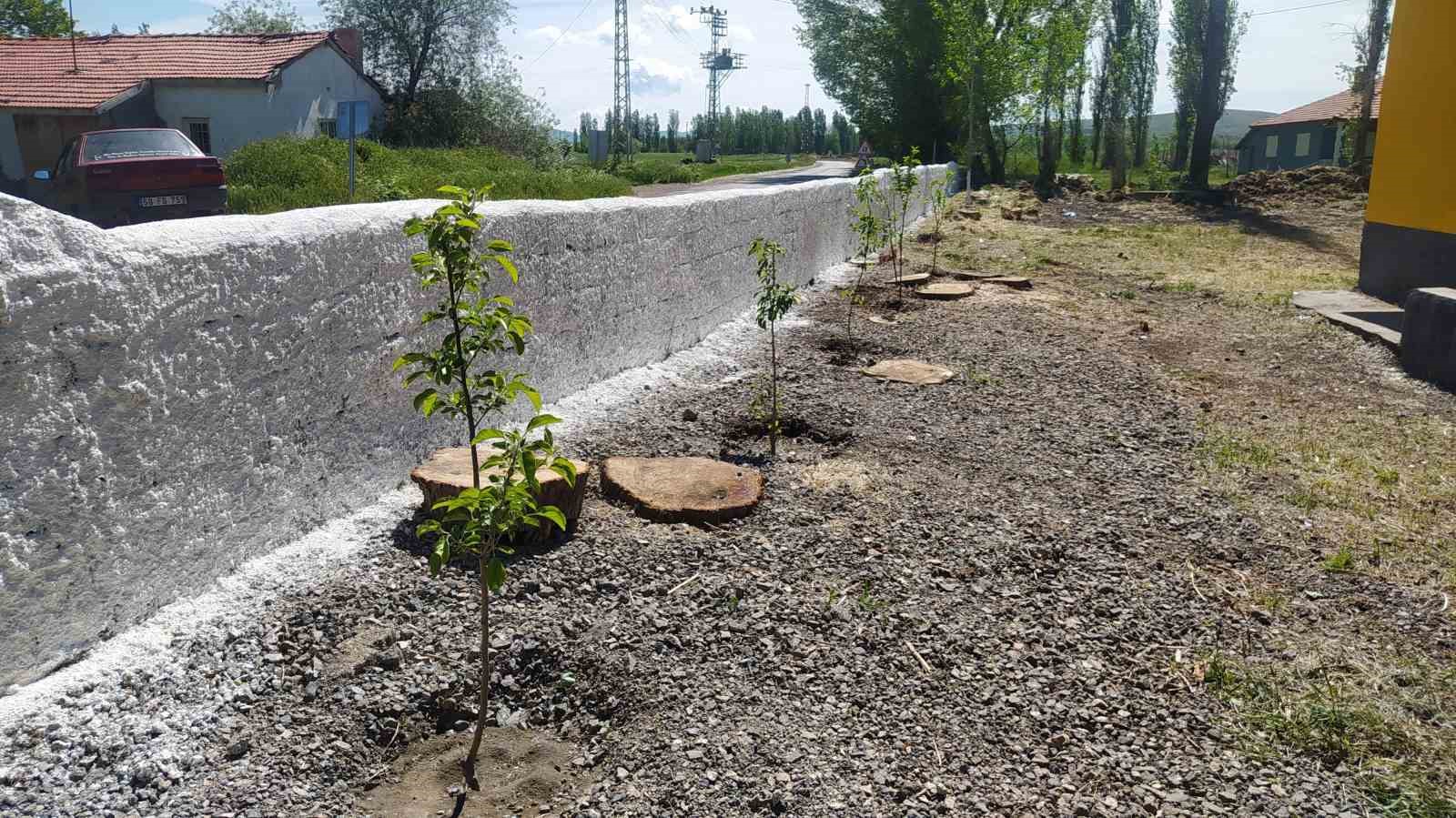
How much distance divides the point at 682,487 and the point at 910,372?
2650 millimetres

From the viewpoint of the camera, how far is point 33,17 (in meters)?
39.3

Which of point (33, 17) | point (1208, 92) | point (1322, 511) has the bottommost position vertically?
point (1322, 511)

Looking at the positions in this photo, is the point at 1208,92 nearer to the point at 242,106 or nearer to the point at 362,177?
the point at 362,177

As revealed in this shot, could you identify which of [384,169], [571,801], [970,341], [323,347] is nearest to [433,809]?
[571,801]

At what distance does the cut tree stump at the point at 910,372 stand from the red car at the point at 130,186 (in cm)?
885

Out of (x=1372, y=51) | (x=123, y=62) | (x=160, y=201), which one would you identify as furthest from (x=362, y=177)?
(x=1372, y=51)

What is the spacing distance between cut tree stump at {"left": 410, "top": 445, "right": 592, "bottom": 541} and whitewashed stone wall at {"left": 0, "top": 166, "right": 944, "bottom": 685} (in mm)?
222

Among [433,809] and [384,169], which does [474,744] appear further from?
[384,169]

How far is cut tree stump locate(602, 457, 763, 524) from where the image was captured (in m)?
3.56

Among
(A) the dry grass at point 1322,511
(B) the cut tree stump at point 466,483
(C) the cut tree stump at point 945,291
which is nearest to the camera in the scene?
(A) the dry grass at point 1322,511

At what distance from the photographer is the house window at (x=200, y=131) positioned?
2485 centimetres

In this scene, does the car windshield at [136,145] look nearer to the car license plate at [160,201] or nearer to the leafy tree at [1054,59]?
the car license plate at [160,201]

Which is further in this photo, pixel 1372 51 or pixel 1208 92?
pixel 1372 51

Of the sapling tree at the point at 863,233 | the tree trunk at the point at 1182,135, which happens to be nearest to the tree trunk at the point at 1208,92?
the sapling tree at the point at 863,233
